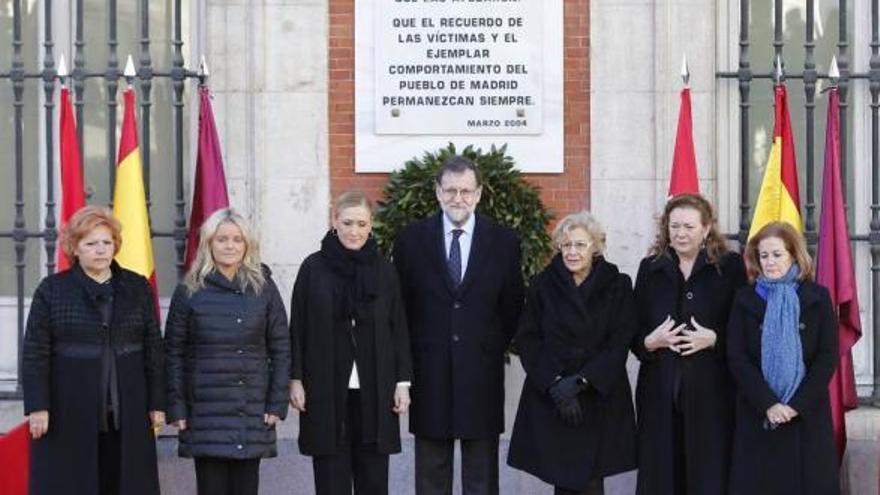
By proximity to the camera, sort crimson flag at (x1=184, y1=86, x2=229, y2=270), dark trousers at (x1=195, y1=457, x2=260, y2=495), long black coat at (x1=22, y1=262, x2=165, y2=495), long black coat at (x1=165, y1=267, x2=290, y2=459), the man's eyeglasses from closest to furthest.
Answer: long black coat at (x1=22, y1=262, x2=165, y2=495), long black coat at (x1=165, y1=267, x2=290, y2=459), dark trousers at (x1=195, y1=457, x2=260, y2=495), the man's eyeglasses, crimson flag at (x1=184, y1=86, x2=229, y2=270)

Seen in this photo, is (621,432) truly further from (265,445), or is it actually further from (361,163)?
(361,163)

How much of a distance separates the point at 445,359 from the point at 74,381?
1673 millimetres

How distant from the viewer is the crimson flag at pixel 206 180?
8.66 m

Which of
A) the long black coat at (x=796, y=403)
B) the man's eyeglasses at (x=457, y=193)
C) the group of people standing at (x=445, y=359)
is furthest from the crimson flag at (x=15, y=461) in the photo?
the long black coat at (x=796, y=403)

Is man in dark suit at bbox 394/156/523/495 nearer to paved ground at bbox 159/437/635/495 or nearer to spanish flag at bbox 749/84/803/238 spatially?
paved ground at bbox 159/437/635/495

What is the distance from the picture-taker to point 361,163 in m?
9.09

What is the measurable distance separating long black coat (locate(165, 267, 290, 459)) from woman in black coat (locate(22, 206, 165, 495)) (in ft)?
0.38

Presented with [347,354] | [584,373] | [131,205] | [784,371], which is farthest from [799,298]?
[131,205]

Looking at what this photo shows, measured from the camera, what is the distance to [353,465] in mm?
7332

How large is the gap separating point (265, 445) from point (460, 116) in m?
2.75

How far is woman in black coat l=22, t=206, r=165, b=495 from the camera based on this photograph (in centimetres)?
688

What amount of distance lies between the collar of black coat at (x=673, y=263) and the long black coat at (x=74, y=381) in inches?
92.2

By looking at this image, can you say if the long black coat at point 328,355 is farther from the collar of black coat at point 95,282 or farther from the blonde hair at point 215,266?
the collar of black coat at point 95,282

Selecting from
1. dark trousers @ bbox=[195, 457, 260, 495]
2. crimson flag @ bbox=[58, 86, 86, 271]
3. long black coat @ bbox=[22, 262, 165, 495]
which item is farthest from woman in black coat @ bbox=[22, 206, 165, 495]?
crimson flag @ bbox=[58, 86, 86, 271]
